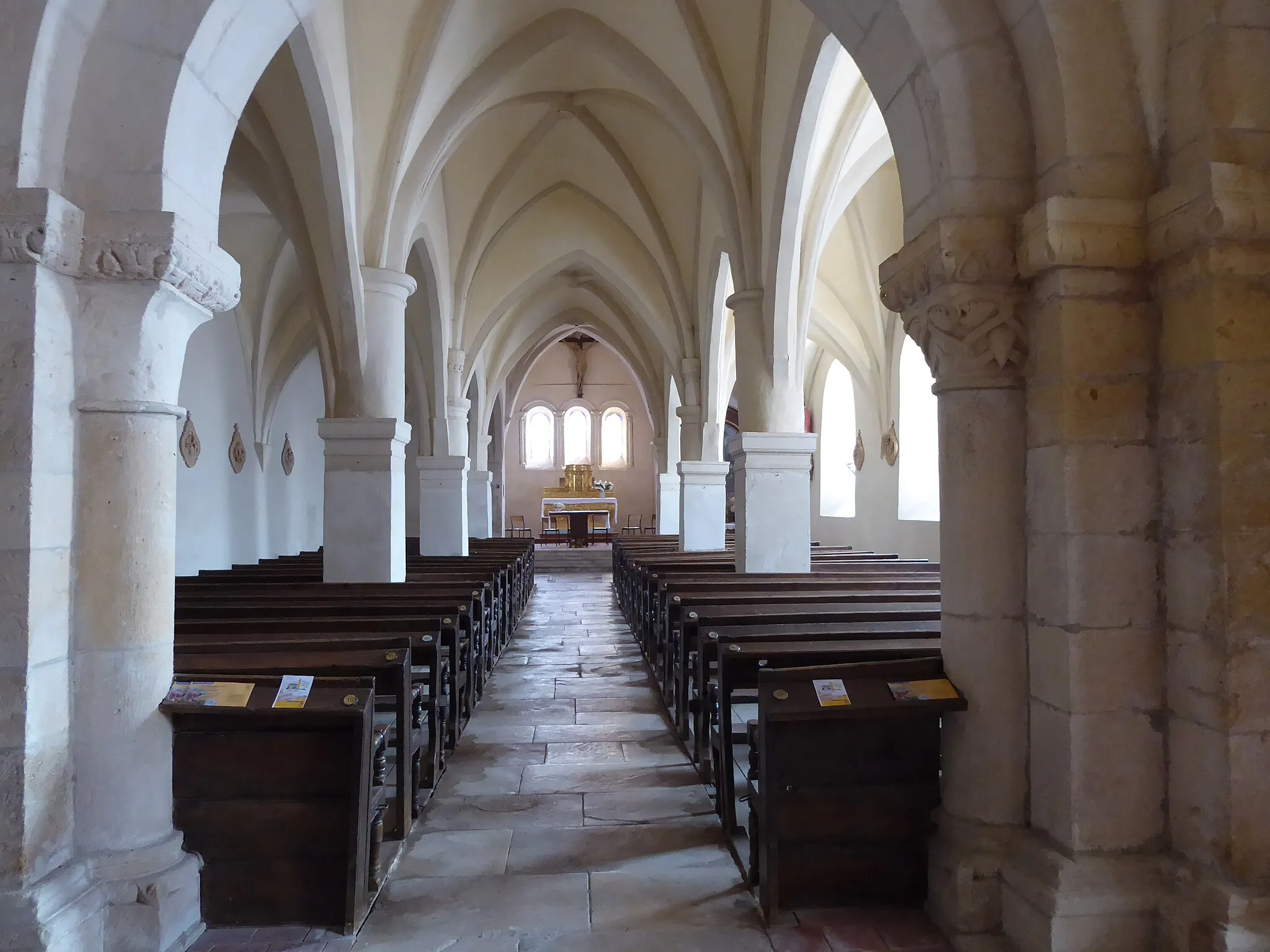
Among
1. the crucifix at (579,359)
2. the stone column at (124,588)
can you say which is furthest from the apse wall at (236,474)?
the crucifix at (579,359)

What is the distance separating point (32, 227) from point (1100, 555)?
3.64m

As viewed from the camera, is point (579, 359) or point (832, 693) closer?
point (832, 693)

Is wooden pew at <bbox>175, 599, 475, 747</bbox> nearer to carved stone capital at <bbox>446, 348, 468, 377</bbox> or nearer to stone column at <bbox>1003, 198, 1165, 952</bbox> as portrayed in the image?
stone column at <bbox>1003, 198, 1165, 952</bbox>

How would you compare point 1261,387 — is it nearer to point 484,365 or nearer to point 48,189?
point 48,189

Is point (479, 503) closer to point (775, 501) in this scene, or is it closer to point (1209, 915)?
point (775, 501)

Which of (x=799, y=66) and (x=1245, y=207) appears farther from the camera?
(x=799, y=66)

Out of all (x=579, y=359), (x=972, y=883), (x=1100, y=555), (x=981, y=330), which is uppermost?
(x=579, y=359)

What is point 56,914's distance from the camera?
2689mm

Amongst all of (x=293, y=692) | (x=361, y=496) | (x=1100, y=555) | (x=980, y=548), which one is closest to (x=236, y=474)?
(x=361, y=496)

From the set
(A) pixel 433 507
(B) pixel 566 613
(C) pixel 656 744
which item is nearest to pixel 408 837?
(C) pixel 656 744

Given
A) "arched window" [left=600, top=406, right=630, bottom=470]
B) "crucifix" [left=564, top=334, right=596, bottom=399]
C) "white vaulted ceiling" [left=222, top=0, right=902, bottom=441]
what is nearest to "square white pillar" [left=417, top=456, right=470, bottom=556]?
"white vaulted ceiling" [left=222, top=0, right=902, bottom=441]

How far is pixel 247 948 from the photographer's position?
3.00 metres

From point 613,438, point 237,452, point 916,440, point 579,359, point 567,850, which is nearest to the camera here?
point 567,850

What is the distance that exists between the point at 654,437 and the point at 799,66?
12558mm
